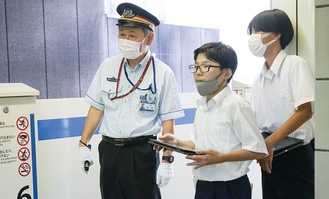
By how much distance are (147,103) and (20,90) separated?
1.86 feet

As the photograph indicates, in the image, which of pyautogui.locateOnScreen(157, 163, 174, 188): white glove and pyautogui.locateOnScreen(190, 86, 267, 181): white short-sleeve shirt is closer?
pyautogui.locateOnScreen(190, 86, 267, 181): white short-sleeve shirt

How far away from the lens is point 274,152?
1686 mm

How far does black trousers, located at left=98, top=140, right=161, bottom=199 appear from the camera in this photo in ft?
6.03

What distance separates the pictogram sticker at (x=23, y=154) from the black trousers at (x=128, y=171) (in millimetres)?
341

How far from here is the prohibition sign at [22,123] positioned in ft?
5.62

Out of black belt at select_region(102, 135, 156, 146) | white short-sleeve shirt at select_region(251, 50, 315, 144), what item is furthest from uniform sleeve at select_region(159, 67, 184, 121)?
white short-sleeve shirt at select_region(251, 50, 315, 144)

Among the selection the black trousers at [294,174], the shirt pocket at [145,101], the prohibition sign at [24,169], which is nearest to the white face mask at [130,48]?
the shirt pocket at [145,101]

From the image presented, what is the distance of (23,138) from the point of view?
1.73m

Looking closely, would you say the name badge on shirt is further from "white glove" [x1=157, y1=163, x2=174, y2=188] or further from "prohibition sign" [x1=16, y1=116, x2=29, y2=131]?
"prohibition sign" [x1=16, y1=116, x2=29, y2=131]

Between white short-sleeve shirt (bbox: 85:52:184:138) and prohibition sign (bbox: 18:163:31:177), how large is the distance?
373 millimetres

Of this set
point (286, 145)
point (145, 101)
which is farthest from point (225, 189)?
point (145, 101)

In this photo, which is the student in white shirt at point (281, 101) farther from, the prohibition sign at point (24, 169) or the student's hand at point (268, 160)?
the prohibition sign at point (24, 169)

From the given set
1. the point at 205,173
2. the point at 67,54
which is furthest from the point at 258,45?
the point at 67,54

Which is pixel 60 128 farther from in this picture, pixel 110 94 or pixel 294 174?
pixel 294 174
